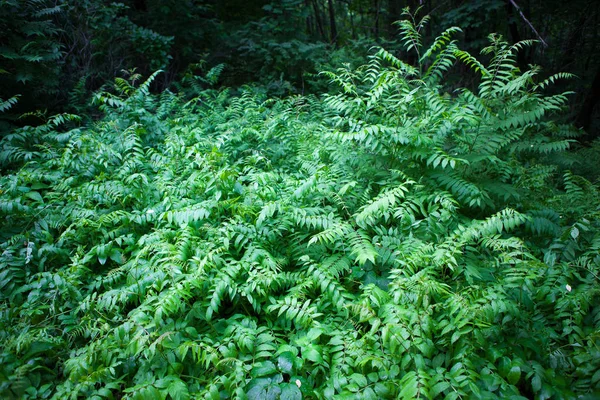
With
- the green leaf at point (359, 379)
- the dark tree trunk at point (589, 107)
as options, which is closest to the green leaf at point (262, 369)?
the green leaf at point (359, 379)

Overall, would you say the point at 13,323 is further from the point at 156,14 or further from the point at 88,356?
the point at 156,14

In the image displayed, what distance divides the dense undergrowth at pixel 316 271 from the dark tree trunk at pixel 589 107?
18.9ft

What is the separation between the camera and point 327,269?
10.4 feet

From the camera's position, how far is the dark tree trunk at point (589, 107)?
8.59 metres

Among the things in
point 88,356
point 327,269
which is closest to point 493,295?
point 327,269

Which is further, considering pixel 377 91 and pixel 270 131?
pixel 270 131

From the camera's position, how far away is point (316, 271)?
10.2 feet

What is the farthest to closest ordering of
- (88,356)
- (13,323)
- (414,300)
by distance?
(13,323) < (414,300) < (88,356)

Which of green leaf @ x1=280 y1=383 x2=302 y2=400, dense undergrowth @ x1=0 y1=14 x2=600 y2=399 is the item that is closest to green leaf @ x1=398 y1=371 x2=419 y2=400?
dense undergrowth @ x1=0 y1=14 x2=600 y2=399

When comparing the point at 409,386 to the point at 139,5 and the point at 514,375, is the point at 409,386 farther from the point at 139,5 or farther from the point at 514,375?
the point at 139,5

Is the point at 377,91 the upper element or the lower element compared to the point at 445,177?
upper

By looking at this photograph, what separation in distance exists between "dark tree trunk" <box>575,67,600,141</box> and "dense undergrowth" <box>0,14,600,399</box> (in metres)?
5.76

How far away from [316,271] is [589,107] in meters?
9.71

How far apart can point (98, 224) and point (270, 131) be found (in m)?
2.55
